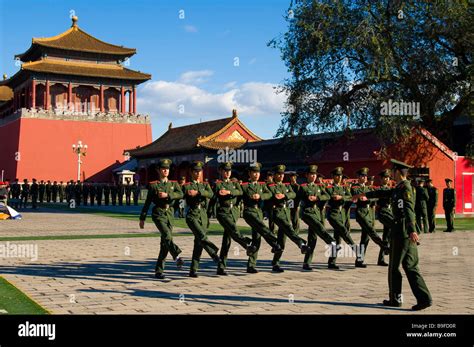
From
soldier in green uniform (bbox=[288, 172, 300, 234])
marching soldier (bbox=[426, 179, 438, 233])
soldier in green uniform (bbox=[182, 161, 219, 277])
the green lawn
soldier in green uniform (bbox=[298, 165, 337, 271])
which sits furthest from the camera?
marching soldier (bbox=[426, 179, 438, 233])

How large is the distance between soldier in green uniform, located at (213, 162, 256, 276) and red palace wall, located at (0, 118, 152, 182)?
44.5 metres

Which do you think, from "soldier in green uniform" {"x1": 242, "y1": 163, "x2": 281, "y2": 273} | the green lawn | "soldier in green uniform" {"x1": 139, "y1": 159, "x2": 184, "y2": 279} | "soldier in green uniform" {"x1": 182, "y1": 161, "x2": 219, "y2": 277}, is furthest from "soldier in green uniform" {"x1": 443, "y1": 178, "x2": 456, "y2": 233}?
the green lawn

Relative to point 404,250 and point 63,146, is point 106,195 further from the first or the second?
point 404,250

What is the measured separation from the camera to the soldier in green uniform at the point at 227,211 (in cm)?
938

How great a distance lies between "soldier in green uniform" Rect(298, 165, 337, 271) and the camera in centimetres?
1005

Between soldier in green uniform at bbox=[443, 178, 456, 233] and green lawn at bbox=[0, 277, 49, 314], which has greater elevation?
soldier in green uniform at bbox=[443, 178, 456, 233]

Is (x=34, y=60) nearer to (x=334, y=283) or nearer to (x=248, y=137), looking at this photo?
(x=248, y=137)

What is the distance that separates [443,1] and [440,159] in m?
7.25

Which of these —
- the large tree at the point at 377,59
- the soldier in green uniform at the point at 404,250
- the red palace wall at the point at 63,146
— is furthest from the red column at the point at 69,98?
the soldier in green uniform at the point at 404,250

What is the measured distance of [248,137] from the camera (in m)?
41.2

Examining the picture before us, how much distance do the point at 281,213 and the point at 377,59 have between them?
12544 mm

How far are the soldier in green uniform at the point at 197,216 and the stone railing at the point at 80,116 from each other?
1797 inches

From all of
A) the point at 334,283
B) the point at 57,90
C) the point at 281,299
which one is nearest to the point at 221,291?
the point at 281,299

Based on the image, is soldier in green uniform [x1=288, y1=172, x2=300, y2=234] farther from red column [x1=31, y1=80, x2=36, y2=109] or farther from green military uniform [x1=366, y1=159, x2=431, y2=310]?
red column [x1=31, y1=80, x2=36, y2=109]
